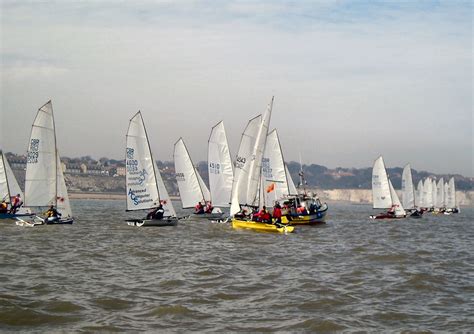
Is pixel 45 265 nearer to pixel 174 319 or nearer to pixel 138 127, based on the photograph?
pixel 174 319

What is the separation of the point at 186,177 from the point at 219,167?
4.15 m

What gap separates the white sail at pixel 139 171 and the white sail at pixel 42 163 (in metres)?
4.45

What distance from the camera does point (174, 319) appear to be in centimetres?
1642

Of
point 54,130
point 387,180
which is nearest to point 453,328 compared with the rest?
point 54,130

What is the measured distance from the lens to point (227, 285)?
21.2 metres

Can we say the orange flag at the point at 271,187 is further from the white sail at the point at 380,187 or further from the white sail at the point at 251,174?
the white sail at the point at 380,187

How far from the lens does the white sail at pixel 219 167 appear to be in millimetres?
53906

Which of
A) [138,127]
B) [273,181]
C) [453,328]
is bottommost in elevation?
[453,328]

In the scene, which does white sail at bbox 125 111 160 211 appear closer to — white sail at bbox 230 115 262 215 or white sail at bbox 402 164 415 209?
white sail at bbox 230 115 262 215

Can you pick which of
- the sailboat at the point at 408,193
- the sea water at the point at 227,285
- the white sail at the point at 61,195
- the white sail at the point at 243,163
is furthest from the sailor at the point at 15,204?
the sailboat at the point at 408,193

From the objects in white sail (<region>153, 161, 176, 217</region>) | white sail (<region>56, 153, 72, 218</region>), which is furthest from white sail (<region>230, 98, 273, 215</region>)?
white sail (<region>56, 153, 72, 218</region>)

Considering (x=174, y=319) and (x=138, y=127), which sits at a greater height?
(x=138, y=127)

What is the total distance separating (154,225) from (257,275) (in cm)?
1992

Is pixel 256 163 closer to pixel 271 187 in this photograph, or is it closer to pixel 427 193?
pixel 271 187
